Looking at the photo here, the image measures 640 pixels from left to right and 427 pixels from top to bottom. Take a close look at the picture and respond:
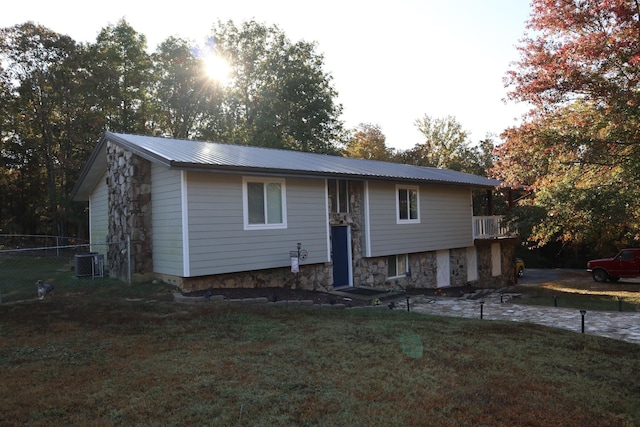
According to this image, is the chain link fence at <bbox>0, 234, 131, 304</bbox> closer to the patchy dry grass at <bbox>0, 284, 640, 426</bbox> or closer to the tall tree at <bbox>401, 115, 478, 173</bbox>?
the patchy dry grass at <bbox>0, 284, 640, 426</bbox>

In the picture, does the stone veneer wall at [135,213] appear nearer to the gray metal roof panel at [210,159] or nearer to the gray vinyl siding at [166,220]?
the gray vinyl siding at [166,220]

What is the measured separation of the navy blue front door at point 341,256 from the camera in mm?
14367

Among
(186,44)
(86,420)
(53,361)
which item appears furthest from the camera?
(186,44)

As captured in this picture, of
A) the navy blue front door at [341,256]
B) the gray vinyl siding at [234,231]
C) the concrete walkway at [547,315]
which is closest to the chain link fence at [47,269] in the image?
the gray vinyl siding at [234,231]

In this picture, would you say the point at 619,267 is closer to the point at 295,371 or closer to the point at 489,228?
the point at 489,228

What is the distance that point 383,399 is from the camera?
15.0 feet

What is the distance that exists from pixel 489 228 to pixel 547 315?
1087 cm

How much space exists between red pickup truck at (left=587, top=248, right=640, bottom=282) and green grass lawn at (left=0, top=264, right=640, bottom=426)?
16335 mm

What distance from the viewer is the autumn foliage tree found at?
11.0 metres

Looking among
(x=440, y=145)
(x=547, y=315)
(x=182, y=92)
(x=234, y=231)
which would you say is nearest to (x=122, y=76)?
(x=182, y=92)

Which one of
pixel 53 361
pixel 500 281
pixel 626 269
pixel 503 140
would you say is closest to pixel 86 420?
pixel 53 361

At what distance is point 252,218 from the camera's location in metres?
11.8

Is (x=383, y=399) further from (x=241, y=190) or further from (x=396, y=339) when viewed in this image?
(x=241, y=190)

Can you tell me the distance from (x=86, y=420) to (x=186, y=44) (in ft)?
109
